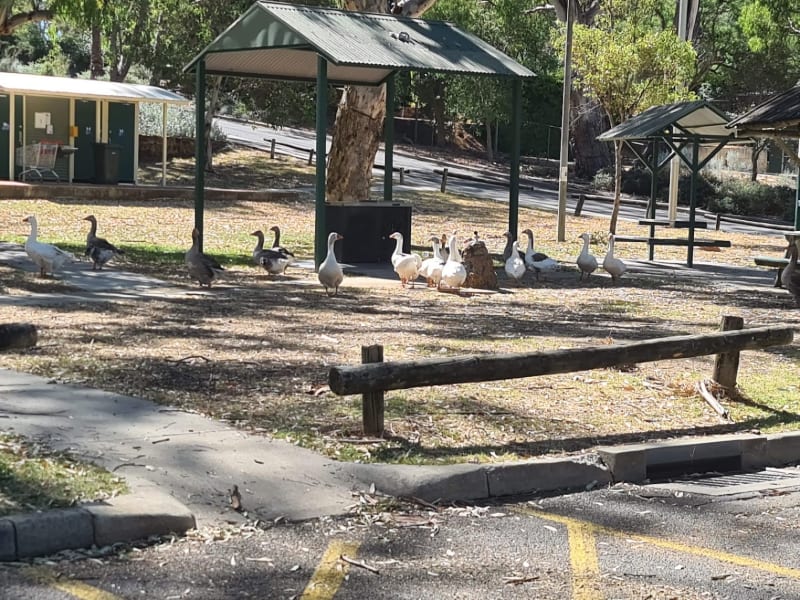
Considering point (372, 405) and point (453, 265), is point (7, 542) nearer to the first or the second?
point (372, 405)

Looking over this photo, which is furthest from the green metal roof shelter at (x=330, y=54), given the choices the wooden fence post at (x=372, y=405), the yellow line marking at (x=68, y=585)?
the yellow line marking at (x=68, y=585)

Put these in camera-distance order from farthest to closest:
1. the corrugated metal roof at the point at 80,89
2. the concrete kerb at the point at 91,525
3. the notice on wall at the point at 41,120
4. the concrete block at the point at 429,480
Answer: the notice on wall at the point at 41,120, the corrugated metal roof at the point at 80,89, the concrete block at the point at 429,480, the concrete kerb at the point at 91,525

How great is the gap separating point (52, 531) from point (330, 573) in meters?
1.37

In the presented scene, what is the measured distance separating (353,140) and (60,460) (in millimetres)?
18522

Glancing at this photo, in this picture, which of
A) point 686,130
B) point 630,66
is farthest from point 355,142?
point 630,66

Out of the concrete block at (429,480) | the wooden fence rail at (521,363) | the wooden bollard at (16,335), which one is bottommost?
the concrete block at (429,480)

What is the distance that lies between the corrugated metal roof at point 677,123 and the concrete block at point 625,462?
624 inches

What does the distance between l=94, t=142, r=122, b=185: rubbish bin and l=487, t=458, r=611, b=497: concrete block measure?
88.6 feet

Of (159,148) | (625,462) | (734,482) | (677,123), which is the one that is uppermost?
(677,123)

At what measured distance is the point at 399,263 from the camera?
691 inches

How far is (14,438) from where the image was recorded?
25.2 ft

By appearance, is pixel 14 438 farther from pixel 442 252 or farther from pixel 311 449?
pixel 442 252

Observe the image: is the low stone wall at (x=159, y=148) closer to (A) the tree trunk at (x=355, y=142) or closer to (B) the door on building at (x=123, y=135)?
(B) the door on building at (x=123, y=135)

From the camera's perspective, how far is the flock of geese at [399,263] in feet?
53.9
